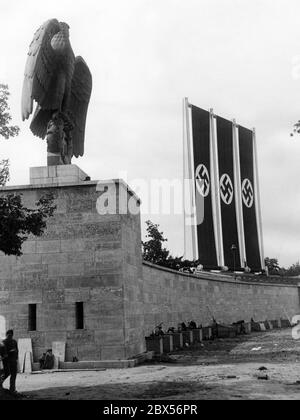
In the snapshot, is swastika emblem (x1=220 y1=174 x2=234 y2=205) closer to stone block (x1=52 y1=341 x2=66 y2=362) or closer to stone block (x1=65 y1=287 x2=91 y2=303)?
stone block (x1=65 y1=287 x2=91 y2=303)

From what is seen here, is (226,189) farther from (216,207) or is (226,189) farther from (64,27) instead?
(64,27)

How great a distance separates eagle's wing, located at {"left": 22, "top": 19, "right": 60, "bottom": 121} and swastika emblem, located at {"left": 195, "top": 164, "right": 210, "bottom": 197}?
25.7 m

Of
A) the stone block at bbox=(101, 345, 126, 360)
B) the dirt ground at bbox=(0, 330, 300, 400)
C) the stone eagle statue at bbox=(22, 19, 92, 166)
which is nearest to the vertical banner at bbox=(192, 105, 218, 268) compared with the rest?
the stone eagle statue at bbox=(22, 19, 92, 166)

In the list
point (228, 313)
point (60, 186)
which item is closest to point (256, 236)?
point (228, 313)

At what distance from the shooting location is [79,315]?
647 inches

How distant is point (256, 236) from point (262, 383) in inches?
1462

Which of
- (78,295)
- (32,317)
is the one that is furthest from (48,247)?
(32,317)

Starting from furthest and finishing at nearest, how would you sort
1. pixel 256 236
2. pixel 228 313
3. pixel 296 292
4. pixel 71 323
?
pixel 296 292, pixel 256 236, pixel 228 313, pixel 71 323

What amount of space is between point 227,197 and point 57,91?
28.8 meters

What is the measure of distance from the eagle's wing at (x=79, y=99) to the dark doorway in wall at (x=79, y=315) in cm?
585

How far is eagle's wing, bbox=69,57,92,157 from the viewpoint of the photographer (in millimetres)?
19109

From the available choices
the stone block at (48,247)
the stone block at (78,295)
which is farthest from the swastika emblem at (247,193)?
the stone block at (78,295)

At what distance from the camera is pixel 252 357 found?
18297mm
